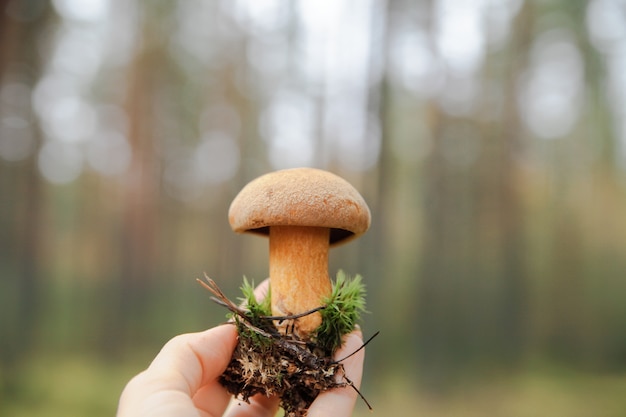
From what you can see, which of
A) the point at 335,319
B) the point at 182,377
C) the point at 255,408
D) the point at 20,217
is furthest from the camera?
the point at 20,217

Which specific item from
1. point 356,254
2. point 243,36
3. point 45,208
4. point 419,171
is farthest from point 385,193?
point 45,208

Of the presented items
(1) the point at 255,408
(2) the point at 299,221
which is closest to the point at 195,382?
(1) the point at 255,408

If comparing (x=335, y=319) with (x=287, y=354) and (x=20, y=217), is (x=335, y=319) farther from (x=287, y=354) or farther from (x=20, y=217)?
(x=20, y=217)

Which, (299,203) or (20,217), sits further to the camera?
(20,217)

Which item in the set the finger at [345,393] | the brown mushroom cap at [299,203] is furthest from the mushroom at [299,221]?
the finger at [345,393]

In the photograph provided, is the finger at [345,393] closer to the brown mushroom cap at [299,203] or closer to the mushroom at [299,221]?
the mushroom at [299,221]

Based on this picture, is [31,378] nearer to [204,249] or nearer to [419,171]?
[204,249]

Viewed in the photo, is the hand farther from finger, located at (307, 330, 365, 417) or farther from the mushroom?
the mushroom
